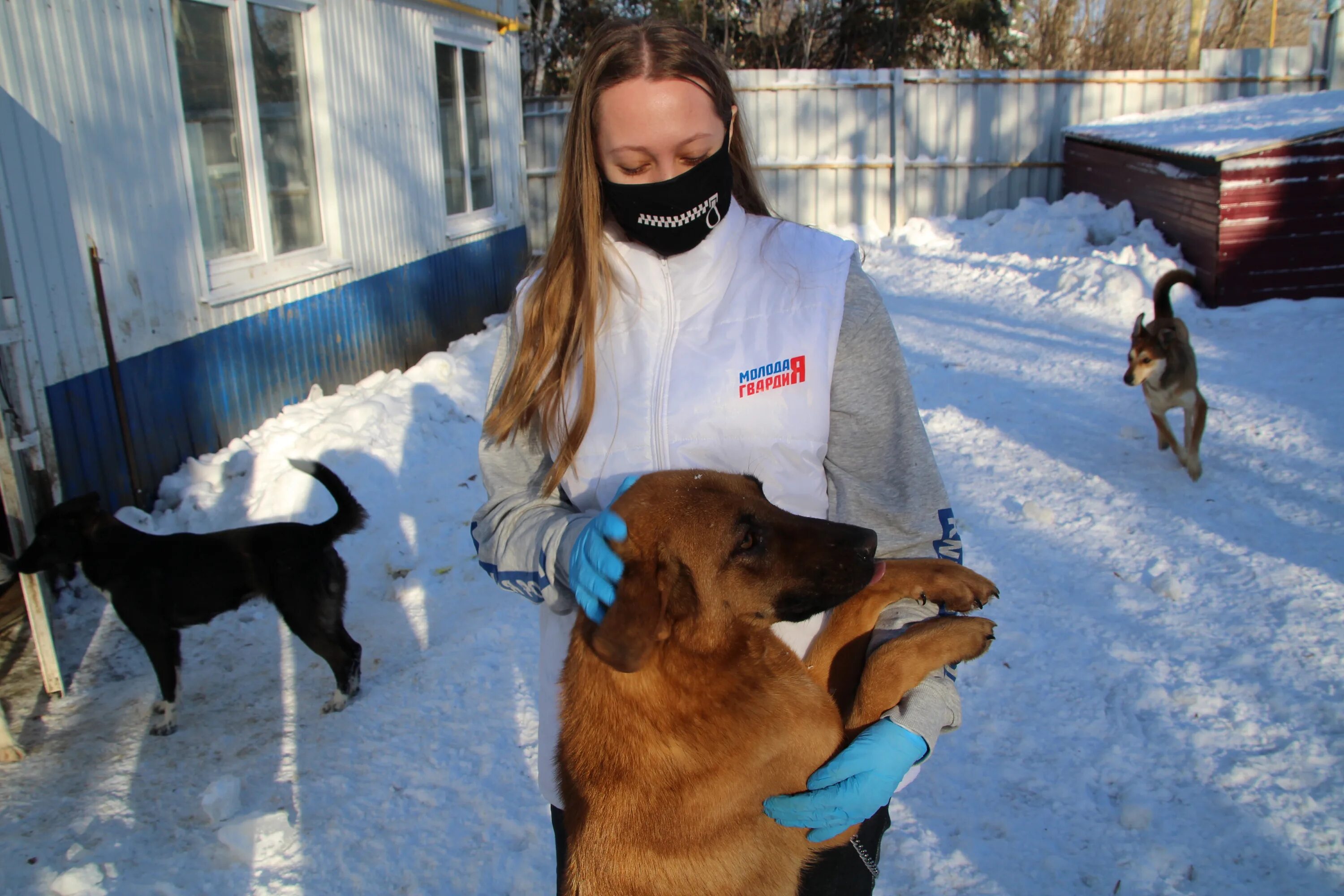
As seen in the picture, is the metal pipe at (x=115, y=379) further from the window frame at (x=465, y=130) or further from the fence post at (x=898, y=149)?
the fence post at (x=898, y=149)

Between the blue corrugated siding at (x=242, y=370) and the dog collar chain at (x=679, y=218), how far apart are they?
3991mm

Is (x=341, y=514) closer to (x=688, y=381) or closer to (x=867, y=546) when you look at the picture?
(x=688, y=381)

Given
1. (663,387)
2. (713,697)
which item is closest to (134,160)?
(663,387)

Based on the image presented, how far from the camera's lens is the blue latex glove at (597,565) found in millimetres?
1773

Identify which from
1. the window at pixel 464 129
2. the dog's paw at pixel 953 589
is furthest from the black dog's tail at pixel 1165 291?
the window at pixel 464 129

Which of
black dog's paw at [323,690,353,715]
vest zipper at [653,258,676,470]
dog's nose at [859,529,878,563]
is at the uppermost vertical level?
vest zipper at [653,258,676,470]

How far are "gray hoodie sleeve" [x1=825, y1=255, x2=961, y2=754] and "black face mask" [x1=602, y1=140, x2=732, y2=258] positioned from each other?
34 cm

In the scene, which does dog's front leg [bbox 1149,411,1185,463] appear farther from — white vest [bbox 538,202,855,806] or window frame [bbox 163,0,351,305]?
window frame [bbox 163,0,351,305]

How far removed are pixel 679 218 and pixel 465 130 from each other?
35.7 ft

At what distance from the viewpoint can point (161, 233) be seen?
630cm

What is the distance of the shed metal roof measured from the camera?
10.9 metres

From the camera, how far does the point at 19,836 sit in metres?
3.54

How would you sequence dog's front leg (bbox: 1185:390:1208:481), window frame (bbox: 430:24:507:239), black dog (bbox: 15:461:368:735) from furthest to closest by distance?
1. window frame (bbox: 430:24:507:239)
2. dog's front leg (bbox: 1185:390:1208:481)
3. black dog (bbox: 15:461:368:735)

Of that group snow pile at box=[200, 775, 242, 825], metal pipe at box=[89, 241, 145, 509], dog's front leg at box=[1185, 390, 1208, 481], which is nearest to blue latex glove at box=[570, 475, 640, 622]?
snow pile at box=[200, 775, 242, 825]
